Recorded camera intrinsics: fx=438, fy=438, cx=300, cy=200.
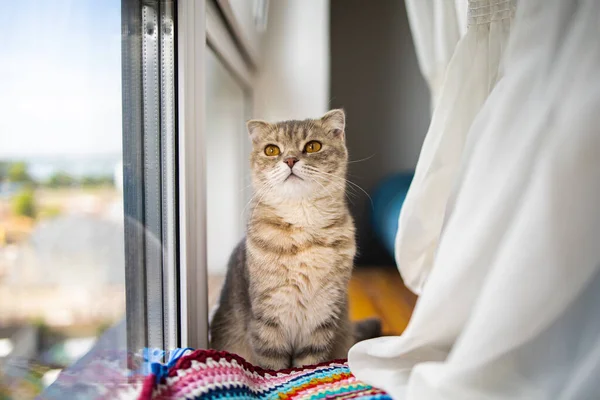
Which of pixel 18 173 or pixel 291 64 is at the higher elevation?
pixel 291 64

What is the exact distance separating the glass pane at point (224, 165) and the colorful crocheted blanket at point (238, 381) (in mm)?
623

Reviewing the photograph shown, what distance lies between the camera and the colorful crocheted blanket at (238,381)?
0.74 metres

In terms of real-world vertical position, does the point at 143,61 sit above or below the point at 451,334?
above

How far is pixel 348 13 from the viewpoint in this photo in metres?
2.43

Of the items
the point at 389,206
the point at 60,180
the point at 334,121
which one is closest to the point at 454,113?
the point at 334,121

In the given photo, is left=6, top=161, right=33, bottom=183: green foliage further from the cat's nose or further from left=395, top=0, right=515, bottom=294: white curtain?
left=395, top=0, right=515, bottom=294: white curtain

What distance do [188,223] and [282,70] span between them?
1.29 metres

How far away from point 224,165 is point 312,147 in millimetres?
840

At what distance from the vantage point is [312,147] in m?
1.25

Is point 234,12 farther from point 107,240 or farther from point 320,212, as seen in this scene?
point 107,240

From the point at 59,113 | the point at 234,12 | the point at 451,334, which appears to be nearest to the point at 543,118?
the point at 451,334

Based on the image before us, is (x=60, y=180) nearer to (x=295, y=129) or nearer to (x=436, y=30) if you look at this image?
(x=295, y=129)

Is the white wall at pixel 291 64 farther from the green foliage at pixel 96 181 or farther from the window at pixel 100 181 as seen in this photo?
the green foliage at pixel 96 181

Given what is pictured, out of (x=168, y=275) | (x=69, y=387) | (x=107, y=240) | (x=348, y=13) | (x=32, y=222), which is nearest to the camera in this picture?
(x=32, y=222)
